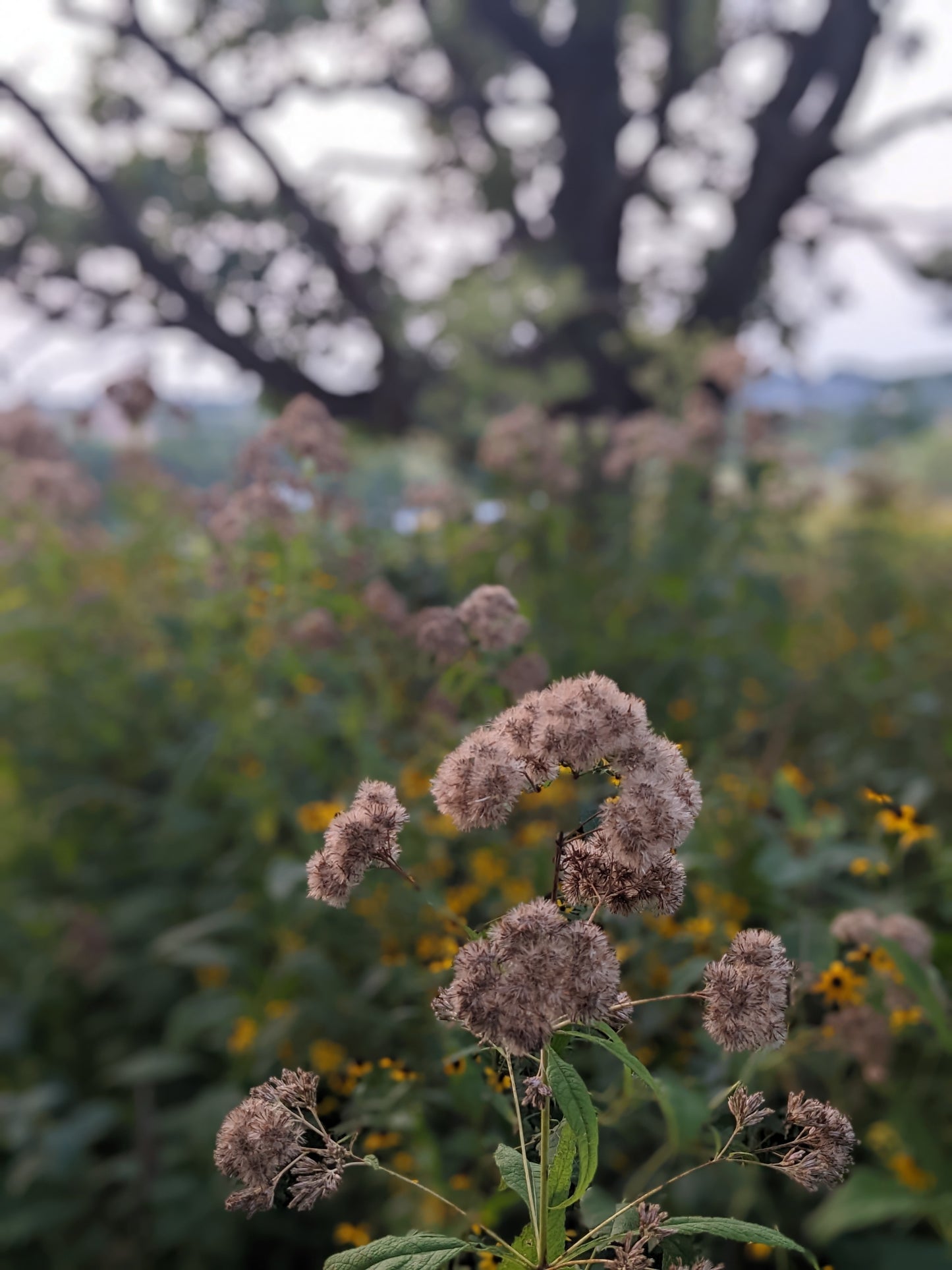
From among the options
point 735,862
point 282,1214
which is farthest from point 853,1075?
point 282,1214

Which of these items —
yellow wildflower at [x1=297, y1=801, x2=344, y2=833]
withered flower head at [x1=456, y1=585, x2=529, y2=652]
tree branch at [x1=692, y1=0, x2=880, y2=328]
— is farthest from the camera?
tree branch at [x1=692, y1=0, x2=880, y2=328]

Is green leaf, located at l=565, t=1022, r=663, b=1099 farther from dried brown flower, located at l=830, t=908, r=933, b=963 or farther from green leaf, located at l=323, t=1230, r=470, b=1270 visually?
dried brown flower, located at l=830, t=908, r=933, b=963

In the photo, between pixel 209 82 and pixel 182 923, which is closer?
pixel 182 923

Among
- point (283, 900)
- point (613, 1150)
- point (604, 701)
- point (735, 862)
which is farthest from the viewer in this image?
point (283, 900)

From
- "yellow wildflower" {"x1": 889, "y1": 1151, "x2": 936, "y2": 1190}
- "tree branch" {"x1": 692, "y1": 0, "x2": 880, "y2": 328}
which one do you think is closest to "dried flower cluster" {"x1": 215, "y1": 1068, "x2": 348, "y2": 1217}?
"yellow wildflower" {"x1": 889, "y1": 1151, "x2": 936, "y2": 1190}

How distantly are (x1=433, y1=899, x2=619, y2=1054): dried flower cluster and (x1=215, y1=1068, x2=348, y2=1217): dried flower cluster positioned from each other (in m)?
0.14

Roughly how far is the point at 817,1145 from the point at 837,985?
0.59m

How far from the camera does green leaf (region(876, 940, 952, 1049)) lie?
3.49 feet

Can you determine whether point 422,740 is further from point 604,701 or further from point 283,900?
point 604,701

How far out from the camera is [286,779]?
7.16 feet

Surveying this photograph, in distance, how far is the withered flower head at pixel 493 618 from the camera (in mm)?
1175

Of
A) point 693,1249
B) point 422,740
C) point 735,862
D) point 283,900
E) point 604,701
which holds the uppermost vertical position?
point 422,740

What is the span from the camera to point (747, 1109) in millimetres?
688

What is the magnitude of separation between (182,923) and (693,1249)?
2212mm
